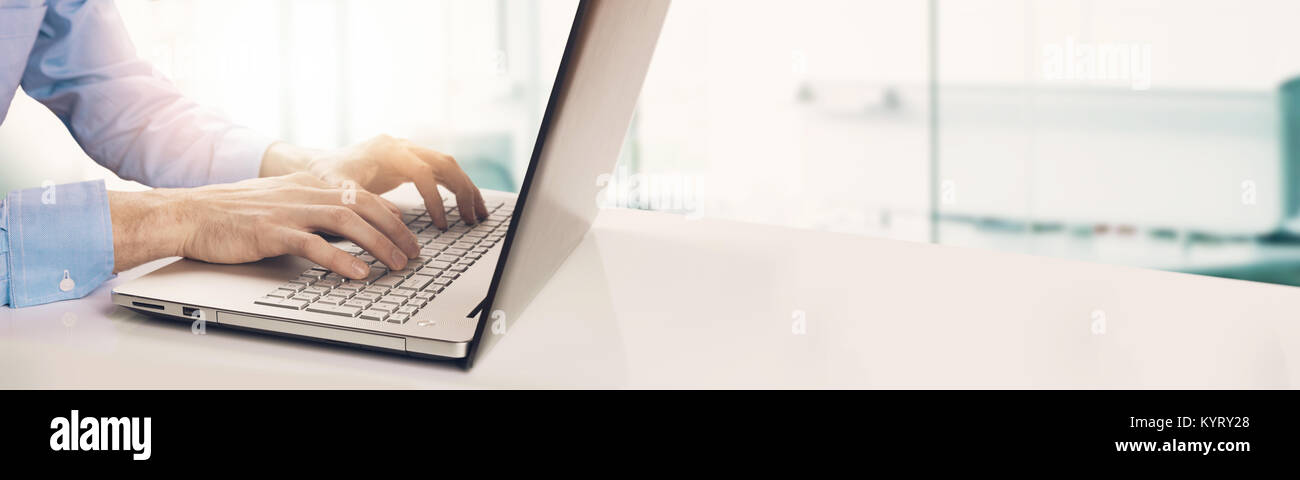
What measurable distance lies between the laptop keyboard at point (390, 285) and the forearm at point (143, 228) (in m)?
0.10

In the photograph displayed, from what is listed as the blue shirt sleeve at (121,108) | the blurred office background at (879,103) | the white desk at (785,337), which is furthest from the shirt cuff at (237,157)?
the blurred office background at (879,103)

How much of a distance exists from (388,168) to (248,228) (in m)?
0.27

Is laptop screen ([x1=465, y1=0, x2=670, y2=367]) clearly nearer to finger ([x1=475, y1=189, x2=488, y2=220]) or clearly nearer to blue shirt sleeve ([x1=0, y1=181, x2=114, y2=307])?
finger ([x1=475, y1=189, x2=488, y2=220])

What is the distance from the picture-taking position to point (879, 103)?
273 centimetres

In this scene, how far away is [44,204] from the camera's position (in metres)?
0.51

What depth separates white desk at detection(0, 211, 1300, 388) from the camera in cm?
38

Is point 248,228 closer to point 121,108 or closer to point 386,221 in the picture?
point 386,221

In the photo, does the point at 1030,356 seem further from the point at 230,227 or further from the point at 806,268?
the point at 230,227

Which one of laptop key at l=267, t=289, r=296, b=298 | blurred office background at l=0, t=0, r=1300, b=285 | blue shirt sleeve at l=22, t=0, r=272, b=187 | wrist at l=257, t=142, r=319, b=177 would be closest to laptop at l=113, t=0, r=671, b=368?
laptop key at l=267, t=289, r=296, b=298

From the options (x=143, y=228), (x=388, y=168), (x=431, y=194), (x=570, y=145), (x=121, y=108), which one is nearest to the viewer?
(x=570, y=145)

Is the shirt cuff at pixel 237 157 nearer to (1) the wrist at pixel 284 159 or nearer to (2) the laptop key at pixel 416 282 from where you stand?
(1) the wrist at pixel 284 159

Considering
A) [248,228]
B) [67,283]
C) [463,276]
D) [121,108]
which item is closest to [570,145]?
[463,276]

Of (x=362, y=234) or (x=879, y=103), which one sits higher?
(x=879, y=103)
